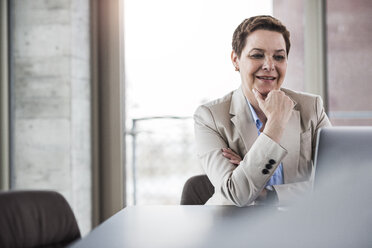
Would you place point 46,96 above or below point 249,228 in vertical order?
above

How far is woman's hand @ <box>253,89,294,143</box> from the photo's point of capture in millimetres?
1543

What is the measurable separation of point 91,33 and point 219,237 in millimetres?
2426

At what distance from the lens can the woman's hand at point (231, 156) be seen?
64.9 inches

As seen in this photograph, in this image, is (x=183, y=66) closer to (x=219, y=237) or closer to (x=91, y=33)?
(x=91, y=33)

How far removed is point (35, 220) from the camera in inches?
58.1

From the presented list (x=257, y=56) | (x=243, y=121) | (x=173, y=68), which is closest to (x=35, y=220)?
(x=243, y=121)

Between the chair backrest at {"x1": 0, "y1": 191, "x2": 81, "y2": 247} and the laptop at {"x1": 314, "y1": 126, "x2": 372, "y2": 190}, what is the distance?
978mm

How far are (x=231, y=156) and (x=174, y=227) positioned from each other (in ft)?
1.99

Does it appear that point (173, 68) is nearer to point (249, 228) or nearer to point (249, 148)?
point (249, 148)

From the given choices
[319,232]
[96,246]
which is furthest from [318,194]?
[96,246]

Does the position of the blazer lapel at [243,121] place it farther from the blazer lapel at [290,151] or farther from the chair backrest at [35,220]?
the chair backrest at [35,220]

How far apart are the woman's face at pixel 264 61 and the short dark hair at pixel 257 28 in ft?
0.07

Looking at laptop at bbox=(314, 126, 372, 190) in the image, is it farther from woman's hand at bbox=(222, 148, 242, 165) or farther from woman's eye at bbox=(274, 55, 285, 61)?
woman's eye at bbox=(274, 55, 285, 61)

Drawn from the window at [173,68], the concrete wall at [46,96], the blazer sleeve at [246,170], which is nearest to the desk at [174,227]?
the blazer sleeve at [246,170]
